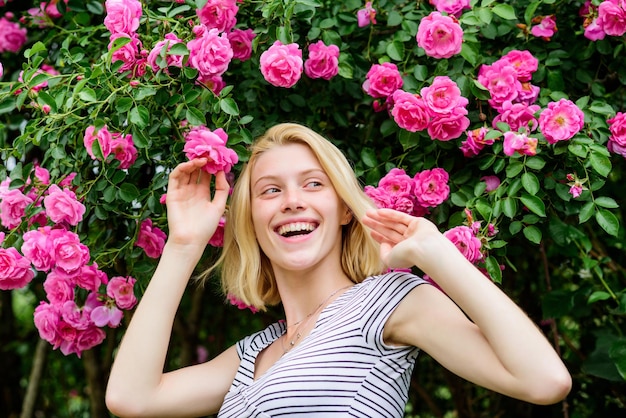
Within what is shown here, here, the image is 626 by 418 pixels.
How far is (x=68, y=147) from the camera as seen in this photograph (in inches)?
100.0

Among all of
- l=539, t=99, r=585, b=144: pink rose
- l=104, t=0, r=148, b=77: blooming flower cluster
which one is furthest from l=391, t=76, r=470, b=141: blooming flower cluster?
l=104, t=0, r=148, b=77: blooming flower cluster

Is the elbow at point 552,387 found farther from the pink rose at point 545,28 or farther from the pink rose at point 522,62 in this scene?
the pink rose at point 545,28

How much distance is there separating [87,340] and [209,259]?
464mm

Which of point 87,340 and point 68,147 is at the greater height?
point 68,147

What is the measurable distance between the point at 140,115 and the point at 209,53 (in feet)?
0.77

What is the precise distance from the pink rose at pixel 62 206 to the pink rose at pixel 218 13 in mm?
588

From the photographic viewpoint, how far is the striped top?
1.97 metres

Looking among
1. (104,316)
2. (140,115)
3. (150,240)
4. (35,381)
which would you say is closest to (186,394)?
(104,316)

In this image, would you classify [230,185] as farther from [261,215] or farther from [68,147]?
[68,147]

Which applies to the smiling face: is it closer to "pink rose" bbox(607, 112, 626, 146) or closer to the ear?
the ear

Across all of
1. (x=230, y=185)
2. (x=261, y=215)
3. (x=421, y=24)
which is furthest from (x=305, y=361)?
(x=421, y=24)

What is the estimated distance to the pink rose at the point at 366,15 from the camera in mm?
2471

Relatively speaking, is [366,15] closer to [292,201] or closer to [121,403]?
[292,201]

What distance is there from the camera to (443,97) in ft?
7.33
